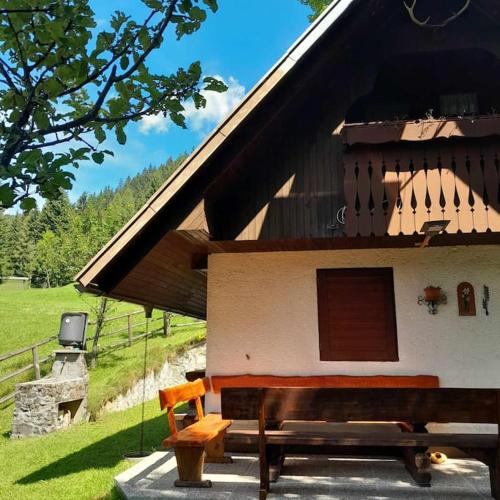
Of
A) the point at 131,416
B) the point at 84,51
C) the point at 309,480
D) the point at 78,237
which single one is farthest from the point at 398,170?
the point at 78,237

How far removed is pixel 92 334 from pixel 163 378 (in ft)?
30.3

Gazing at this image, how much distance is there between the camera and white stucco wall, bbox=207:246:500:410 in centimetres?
639

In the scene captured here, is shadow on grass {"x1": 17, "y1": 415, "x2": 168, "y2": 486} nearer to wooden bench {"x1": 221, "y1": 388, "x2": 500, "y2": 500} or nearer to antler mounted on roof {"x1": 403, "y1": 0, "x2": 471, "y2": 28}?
wooden bench {"x1": 221, "y1": 388, "x2": 500, "y2": 500}

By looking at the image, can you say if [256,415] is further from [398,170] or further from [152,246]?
[398,170]

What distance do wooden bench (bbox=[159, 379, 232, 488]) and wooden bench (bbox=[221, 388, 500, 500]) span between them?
493 millimetres

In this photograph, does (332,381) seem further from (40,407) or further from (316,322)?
(40,407)

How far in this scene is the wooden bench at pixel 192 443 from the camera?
4797 mm

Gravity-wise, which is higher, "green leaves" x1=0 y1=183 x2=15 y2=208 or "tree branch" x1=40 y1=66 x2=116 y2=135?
"tree branch" x1=40 y1=66 x2=116 y2=135

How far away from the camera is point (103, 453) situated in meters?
8.35

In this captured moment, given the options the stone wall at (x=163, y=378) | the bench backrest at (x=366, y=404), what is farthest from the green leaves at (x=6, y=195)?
the stone wall at (x=163, y=378)

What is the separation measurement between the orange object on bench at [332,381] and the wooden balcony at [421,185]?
1978 millimetres

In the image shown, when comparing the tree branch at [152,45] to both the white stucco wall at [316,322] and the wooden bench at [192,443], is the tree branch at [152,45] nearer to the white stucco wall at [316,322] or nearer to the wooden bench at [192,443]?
the wooden bench at [192,443]

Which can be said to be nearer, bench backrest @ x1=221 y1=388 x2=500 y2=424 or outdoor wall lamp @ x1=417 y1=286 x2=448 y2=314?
bench backrest @ x1=221 y1=388 x2=500 y2=424

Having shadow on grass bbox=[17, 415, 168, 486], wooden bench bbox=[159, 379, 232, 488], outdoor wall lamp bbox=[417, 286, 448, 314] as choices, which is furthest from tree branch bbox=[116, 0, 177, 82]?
shadow on grass bbox=[17, 415, 168, 486]
